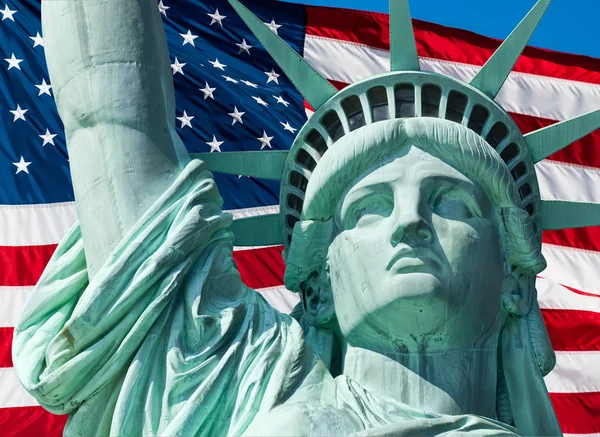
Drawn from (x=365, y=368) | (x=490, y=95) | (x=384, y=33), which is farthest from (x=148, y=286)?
(x=384, y=33)

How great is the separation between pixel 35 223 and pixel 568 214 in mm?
7699

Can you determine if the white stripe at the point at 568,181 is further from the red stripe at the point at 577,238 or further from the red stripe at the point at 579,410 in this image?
the red stripe at the point at 579,410

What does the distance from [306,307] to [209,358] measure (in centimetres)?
147

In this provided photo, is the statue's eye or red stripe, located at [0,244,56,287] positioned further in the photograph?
red stripe, located at [0,244,56,287]

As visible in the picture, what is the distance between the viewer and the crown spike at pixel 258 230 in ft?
36.5

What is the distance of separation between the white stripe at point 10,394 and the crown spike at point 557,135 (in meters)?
6.97

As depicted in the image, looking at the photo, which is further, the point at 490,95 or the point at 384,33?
the point at 384,33

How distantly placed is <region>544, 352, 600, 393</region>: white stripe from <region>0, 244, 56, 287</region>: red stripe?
5.98 m

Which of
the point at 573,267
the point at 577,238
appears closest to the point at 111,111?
A: the point at 573,267

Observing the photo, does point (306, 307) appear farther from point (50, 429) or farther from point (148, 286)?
point (50, 429)

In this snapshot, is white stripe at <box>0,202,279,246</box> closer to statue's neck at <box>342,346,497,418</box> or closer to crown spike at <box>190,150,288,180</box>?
crown spike at <box>190,150,288,180</box>

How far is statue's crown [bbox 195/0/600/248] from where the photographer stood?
10836 mm

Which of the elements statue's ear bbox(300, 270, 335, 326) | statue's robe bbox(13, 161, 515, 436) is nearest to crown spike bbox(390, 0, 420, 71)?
statue's ear bbox(300, 270, 335, 326)

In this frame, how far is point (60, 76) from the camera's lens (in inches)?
402
